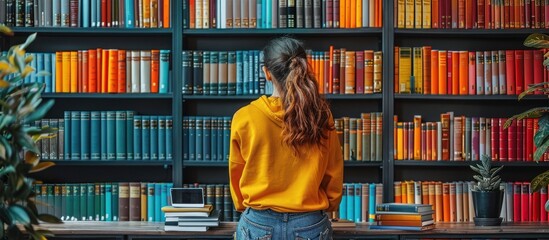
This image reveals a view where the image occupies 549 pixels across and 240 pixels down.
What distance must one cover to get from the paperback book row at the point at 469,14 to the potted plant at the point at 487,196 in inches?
31.3

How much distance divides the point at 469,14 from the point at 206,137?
160 centimetres

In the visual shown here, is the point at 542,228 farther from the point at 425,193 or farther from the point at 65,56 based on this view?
the point at 65,56

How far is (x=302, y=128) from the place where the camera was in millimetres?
3711

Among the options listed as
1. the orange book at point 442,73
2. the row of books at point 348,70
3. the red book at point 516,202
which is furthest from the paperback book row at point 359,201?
the red book at point 516,202

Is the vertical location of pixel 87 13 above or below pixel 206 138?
above

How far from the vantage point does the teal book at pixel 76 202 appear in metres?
5.26

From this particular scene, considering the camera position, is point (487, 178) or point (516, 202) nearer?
point (487, 178)

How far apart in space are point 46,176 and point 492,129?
2573 mm

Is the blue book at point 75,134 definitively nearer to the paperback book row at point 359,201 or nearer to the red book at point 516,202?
the paperback book row at point 359,201

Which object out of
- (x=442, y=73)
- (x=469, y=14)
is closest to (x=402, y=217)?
(x=442, y=73)

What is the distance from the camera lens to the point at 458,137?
5.26 meters

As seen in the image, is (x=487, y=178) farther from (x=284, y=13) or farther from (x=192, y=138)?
(x=192, y=138)

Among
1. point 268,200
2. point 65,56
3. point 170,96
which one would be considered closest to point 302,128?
point 268,200

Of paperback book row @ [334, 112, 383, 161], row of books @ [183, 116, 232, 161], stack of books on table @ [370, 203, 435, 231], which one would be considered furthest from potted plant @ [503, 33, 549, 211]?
row of books @ [183, 116, 232, 161]
